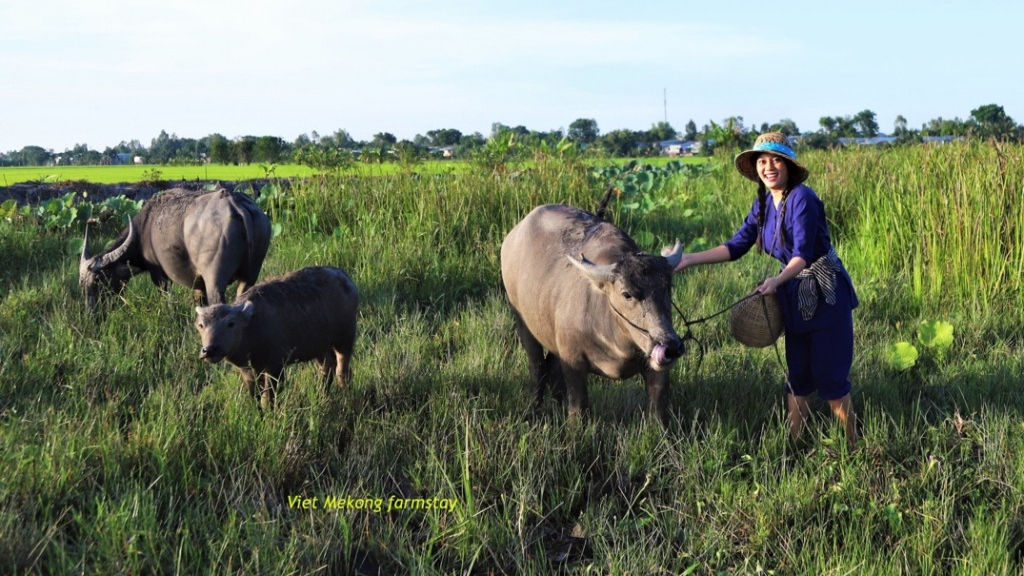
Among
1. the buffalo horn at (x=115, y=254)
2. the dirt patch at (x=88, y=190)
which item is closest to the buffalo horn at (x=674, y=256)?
the buffalo horn at (x=115, y=254)

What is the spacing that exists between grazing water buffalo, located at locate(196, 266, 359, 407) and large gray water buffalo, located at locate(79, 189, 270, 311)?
138 cm

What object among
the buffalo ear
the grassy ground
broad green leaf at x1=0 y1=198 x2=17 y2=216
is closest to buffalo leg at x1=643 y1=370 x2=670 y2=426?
the grassy ground

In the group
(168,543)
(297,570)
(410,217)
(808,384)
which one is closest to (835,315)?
(808,384)

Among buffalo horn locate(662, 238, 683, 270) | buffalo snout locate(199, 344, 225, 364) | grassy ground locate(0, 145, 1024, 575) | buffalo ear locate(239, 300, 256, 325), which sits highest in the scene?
buffalo horn locate(662, 238, 683, 270)

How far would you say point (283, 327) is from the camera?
5023 mm

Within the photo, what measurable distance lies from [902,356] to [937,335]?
1.46ft

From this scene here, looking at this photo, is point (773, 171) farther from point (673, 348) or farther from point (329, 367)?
point (329, 367)

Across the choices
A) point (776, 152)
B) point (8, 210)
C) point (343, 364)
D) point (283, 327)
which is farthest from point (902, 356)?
point (8, 210)

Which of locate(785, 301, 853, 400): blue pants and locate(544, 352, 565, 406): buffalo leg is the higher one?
locate(785, 301, 853, 400): blue pants

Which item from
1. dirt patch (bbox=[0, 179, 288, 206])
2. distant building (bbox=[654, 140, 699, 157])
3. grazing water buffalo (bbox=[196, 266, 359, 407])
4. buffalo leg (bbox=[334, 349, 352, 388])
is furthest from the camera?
distant building (bbox=[654, 140, 699, 157])

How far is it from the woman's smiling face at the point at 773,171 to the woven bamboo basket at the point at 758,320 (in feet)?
1.93

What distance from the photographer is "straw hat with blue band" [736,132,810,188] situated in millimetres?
4312

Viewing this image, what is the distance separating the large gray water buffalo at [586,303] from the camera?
3955 mm

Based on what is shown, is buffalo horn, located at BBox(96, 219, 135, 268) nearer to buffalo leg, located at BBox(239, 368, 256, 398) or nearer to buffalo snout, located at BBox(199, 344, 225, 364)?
buffalo leg, located at BBox(239, 368, 256, 398)
